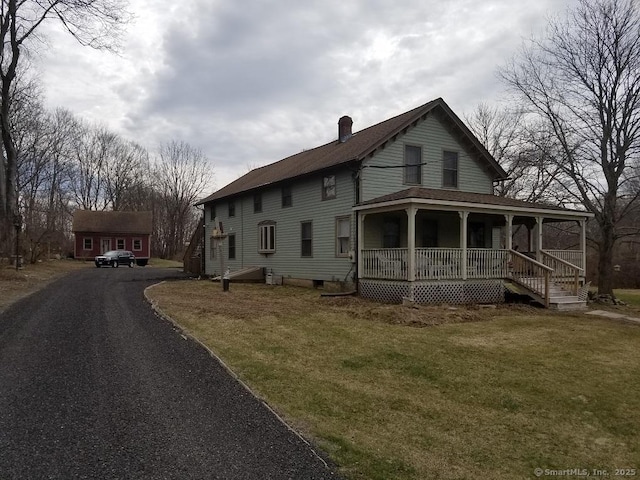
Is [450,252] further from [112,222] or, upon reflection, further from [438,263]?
[112,222]

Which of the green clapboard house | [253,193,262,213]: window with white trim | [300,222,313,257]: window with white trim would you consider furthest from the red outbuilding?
[300,222,313,257]: window with white trim

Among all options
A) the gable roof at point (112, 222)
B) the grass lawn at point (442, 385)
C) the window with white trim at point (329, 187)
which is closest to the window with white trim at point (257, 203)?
the window with white trim at point (329, 187)

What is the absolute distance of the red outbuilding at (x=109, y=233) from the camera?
47250mm

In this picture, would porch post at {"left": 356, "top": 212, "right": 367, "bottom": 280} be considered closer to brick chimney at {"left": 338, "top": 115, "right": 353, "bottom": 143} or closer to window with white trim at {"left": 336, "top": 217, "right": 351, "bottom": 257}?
window with white trim at {"left": 336, "top": 217, "right": 351, "bottom": 257}

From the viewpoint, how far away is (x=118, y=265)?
38.2 metres

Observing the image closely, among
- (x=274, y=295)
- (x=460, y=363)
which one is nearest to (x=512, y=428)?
(x=460, y=363)

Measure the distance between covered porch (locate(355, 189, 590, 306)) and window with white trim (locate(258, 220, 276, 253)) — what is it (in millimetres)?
5964

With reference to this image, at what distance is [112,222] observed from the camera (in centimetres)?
4875

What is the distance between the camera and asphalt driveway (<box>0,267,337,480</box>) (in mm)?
3700

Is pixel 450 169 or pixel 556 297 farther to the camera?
pixel 450 169

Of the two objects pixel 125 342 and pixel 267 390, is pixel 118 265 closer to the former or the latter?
pixel 125 342

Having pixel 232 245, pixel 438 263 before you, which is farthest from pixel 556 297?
pixel 232 245

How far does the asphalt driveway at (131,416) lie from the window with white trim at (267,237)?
12.6m

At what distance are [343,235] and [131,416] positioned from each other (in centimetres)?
1249
